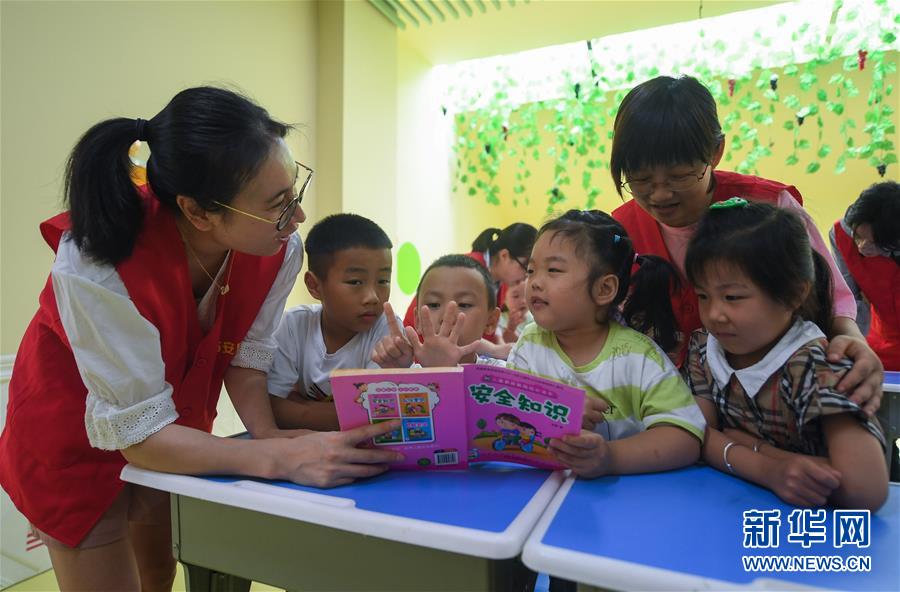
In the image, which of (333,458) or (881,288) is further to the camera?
(881,288)

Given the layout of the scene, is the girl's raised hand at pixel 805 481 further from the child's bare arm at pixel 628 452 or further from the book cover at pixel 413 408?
the book cover at pixel 413 408

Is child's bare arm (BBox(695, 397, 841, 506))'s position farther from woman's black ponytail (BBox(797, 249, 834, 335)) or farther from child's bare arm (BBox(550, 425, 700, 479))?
woman's black ponytail (BBox(797, 249, 834, 335))

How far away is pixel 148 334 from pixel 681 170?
1.10m

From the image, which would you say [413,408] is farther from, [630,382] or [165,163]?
[165,163]

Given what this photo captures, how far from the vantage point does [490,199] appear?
4680 millimetres

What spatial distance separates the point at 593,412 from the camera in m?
1.01

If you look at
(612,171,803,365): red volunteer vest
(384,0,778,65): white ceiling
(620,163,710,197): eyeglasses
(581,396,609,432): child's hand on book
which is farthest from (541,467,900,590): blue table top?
(384,0,778,65): white ceiling

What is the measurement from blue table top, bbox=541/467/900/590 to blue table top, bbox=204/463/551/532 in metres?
0.07

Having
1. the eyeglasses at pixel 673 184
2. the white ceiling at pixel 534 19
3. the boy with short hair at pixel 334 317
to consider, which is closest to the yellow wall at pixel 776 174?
the white ceiling at pixel 534 19

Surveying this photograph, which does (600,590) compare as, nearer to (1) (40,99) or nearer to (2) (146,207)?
(2) (146,207)

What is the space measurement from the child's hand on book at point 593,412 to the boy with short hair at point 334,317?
66 cm

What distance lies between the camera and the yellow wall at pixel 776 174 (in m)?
3.52

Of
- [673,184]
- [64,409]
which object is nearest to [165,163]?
[64,409]

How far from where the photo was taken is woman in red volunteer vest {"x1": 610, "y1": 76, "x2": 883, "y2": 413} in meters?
1.18
